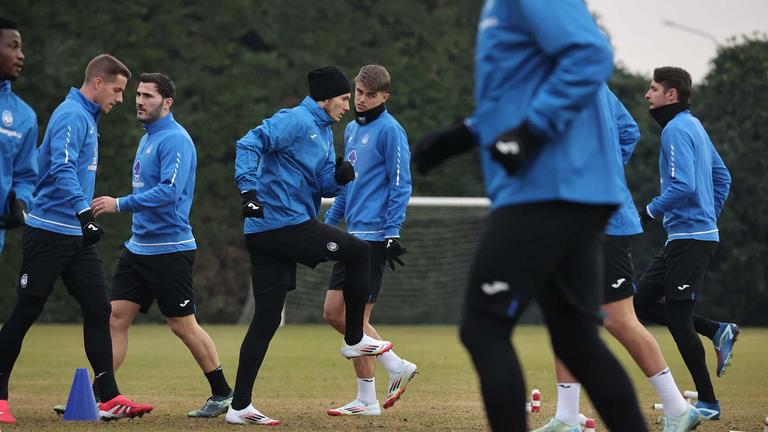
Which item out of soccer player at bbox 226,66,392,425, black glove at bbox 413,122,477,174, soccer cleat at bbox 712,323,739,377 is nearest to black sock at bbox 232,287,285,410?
soccer player at bbox 226,66,392,425

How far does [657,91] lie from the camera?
823 centimetres

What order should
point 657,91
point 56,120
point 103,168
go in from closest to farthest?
point 56,120
point 657,91
point 103,168

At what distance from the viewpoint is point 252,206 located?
24.4 ft

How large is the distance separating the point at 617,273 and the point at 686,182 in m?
1.15

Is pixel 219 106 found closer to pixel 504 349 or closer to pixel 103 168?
pixel 103 168

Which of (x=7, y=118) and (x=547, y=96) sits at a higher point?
(x=547, y=96)

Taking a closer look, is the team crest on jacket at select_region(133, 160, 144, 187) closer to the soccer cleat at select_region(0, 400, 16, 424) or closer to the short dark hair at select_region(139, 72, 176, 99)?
the short dark hair at select_region(139, 72, 176, 99)

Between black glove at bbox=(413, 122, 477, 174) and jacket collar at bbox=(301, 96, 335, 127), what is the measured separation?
11.7 ft

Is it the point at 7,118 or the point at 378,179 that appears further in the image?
the point at 378,179

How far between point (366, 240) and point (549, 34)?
14.9 feet

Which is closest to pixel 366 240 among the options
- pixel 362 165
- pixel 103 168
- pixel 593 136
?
pixel 362 165

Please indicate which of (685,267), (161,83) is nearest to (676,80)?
(685,267)

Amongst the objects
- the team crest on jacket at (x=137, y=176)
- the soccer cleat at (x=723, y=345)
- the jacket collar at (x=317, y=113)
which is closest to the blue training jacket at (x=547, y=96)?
the jacket collar at (x=317, y=113)

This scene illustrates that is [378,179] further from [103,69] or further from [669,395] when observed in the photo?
[669,395]
